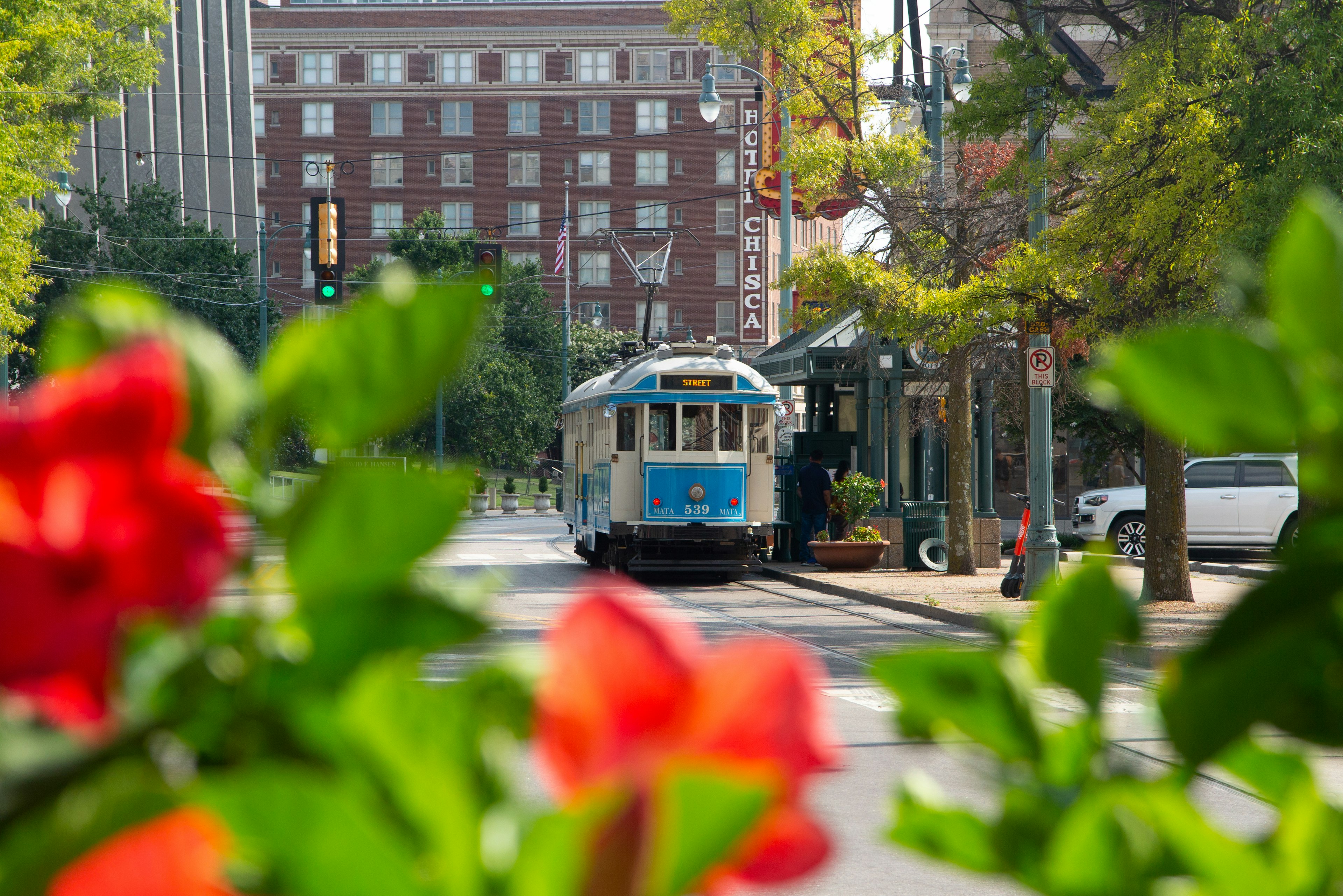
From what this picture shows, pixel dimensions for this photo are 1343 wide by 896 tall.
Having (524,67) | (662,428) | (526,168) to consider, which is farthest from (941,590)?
(524,67)

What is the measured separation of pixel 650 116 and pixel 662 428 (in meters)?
57.0

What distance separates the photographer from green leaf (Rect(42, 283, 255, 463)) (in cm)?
42

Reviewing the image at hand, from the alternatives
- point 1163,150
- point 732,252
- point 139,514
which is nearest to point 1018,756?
point 139,514

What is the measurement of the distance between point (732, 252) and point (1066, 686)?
74.2 metres

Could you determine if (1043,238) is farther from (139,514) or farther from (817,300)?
(139,514)

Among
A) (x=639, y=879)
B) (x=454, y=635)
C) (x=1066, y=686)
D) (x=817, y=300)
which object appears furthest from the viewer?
(x=817, y=300)

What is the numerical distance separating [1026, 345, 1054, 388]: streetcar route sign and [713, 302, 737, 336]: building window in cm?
5760

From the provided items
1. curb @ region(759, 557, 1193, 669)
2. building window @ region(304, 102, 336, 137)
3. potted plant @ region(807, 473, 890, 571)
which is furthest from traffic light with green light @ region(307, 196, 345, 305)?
building window @ region(304, 102, 336, 137)

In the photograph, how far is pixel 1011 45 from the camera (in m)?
14.6

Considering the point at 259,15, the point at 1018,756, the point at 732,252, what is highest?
the point at 259,15

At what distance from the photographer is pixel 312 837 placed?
0.32 meters

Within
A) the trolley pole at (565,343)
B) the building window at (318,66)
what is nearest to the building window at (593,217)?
the trolley pole at (565,343)

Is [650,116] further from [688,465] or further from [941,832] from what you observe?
[941,832]

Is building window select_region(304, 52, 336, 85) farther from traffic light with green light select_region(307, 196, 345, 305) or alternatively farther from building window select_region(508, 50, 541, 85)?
traffic light with green light select_region(307, 196, 345, 305)
